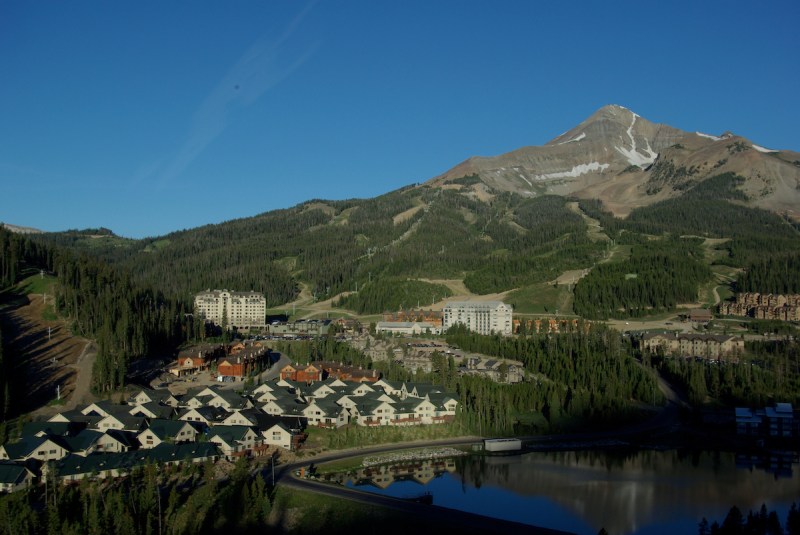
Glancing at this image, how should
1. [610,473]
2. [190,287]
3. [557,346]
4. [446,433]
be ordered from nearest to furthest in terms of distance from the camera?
[610,473], [446,433], [557,346], [190,287]

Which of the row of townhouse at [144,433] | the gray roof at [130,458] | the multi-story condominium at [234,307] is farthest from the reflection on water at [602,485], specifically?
the multi-story condominium at [234,307]

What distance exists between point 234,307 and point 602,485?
77.6m

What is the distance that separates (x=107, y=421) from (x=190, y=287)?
286ft

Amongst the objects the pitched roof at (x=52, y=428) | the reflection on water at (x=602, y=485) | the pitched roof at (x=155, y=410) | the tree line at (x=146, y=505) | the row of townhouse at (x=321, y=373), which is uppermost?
the row of townhouse at (x=321, y=373)

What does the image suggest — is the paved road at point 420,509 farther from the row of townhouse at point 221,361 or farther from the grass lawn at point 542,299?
the grass lawn at point 542,299

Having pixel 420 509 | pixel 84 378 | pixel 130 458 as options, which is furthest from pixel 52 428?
pixel 420 509

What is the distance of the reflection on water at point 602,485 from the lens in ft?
121

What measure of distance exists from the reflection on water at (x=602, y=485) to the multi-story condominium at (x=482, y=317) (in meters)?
49.3

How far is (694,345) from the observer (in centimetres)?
8188

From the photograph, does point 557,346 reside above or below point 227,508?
above

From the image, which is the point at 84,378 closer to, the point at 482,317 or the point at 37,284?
the point at 37,284

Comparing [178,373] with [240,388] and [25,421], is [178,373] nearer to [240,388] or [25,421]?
[240,388]

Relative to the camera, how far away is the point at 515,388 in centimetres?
6019

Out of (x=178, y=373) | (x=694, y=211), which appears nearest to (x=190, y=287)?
(x=178, y=373)
